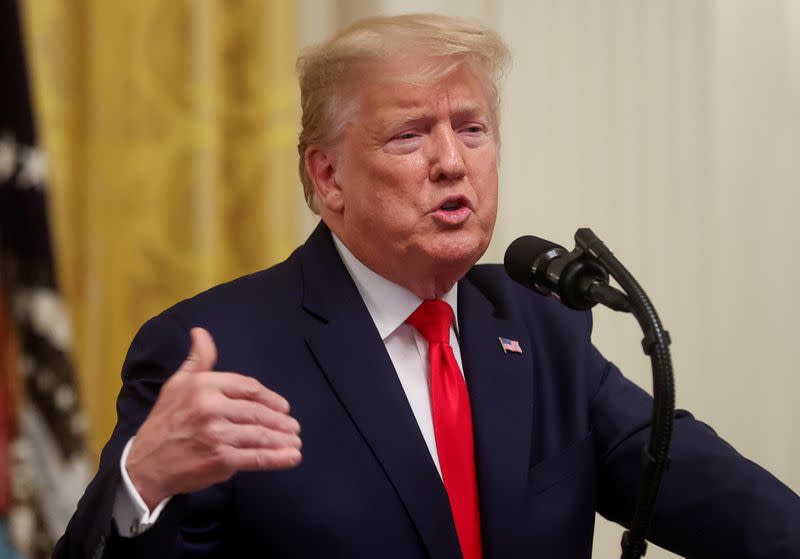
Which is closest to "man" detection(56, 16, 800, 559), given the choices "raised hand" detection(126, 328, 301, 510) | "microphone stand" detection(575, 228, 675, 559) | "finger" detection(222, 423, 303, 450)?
"raised hand" detection(126, 328, 301, 510)

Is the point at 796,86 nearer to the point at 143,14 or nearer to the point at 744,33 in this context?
the point at 744,33

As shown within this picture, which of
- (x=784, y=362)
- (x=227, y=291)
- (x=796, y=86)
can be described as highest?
(x=796, y=86)

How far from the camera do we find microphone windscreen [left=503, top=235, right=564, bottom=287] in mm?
1508

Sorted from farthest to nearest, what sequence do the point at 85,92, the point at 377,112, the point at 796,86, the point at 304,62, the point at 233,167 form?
the point at 796,86 → the point at 233,167 → the point at 85,92 → the point at 304,62 → the point at 377,112

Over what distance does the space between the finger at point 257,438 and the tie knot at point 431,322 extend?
583 millimetres

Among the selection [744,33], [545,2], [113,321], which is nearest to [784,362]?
[744,33]

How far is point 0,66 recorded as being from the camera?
1.92 m

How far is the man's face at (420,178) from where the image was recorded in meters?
1.85

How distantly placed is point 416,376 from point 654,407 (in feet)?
2.02

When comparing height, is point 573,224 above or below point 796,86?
below

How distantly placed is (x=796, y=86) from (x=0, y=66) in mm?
2078

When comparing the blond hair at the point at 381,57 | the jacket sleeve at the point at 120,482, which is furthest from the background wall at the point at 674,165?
the jacket sleeve at the point at 120,482

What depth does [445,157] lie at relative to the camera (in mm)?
1851

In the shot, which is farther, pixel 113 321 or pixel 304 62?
pixel 113 321
